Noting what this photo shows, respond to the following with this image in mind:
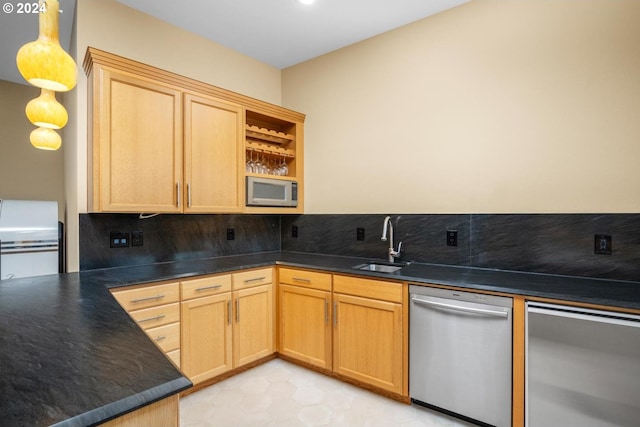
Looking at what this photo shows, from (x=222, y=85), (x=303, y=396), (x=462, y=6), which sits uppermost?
(x=462, y=6)

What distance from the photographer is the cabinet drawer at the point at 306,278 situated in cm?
256

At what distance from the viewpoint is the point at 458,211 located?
8.33 ft

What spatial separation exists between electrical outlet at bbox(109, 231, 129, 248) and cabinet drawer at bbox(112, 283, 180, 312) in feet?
1.99

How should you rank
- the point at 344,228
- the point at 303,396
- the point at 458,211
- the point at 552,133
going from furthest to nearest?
the point at 344,228 → the point at 458,211 → the point at 303,396 → the point at 552,133

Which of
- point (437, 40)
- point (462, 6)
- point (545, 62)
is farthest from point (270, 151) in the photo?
point (545, 62)

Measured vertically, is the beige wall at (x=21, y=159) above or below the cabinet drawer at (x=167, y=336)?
above

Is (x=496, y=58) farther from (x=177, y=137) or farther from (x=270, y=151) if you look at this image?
(x=177, y=137)

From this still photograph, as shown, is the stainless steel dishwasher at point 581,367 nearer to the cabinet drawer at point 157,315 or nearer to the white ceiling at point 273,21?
the cabinet drawer at point 157,315

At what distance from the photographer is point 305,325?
2.69 metres

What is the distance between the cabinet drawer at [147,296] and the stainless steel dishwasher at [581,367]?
209 centimetres

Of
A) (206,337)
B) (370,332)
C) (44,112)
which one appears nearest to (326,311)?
(370,332)

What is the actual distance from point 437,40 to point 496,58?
0.48m

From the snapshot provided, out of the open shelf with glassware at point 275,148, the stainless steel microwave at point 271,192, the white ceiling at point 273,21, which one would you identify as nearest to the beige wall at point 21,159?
the white ceiling at point 273,21

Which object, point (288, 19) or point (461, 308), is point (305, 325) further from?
point (288, 19)
